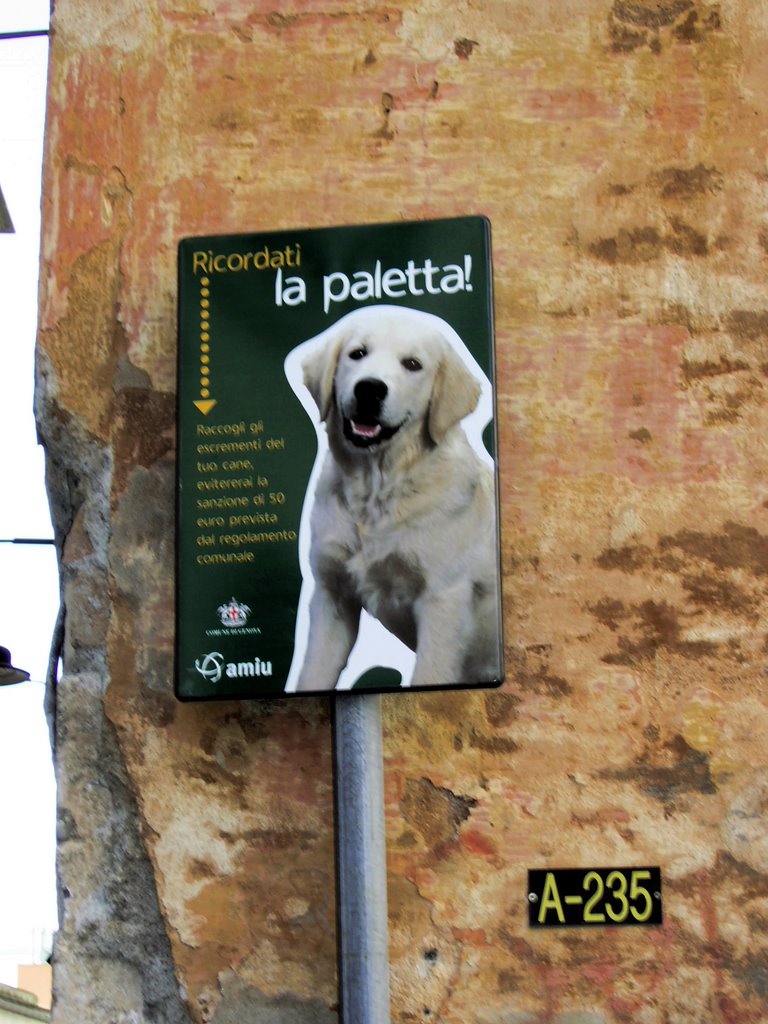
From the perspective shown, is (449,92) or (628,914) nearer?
(628,914)

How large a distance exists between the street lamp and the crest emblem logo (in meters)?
1.25

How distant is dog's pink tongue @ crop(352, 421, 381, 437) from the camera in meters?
3.54

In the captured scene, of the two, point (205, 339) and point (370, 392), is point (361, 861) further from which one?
Answer: point (205, 339)

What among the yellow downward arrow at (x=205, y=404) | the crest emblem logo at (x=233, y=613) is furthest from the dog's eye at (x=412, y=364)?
the crest emblem logo at (x=233, y=613)

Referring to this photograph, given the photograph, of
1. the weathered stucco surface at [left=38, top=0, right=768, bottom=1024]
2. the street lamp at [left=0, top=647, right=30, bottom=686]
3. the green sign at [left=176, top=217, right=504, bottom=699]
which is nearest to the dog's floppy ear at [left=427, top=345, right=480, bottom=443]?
the green sign at [left=176, top=217, right=504, bottom=699]

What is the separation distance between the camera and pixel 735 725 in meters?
3.53

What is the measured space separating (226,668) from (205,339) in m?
0.76

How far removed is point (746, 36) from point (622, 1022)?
237 cm

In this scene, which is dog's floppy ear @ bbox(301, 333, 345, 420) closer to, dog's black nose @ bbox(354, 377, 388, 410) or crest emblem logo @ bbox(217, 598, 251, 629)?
dog's black nose @ bbox(354, 377, 388, 410)

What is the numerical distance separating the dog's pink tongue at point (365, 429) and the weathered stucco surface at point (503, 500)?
1.10 feet

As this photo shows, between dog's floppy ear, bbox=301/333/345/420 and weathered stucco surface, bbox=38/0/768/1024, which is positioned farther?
dog's floppy ear, bbox=301/333/345/420

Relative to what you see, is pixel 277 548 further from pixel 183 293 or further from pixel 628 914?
pixel 628 914

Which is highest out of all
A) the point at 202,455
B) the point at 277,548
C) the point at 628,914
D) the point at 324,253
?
the point at 324,253

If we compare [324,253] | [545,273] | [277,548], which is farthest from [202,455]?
[545,273]
